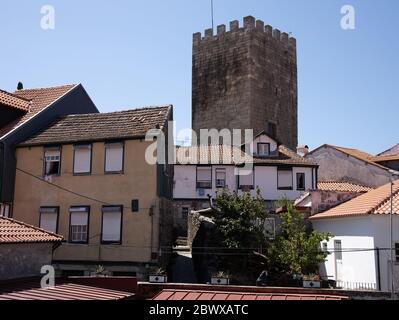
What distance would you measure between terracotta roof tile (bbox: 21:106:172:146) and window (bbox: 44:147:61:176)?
0.47 m

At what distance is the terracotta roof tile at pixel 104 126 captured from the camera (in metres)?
22.0

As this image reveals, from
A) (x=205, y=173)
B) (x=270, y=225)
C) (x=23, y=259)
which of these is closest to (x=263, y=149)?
(x=205, y=173)

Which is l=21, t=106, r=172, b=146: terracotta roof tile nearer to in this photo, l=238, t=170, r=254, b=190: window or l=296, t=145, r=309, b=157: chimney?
l=238, t=170, r=254, b=190: window

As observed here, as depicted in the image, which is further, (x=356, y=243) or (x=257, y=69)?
(x=257, y=69)

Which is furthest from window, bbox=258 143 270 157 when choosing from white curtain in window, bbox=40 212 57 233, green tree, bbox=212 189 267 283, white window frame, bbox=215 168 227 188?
white curtain in window, bbox=40 212 57 233

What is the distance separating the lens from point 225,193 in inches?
931

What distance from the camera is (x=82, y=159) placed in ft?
74.0

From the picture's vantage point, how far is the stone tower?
129 feet

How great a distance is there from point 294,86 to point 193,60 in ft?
33.4

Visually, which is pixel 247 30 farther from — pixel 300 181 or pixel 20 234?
pixel 20 234

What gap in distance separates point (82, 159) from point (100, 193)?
2.06m
